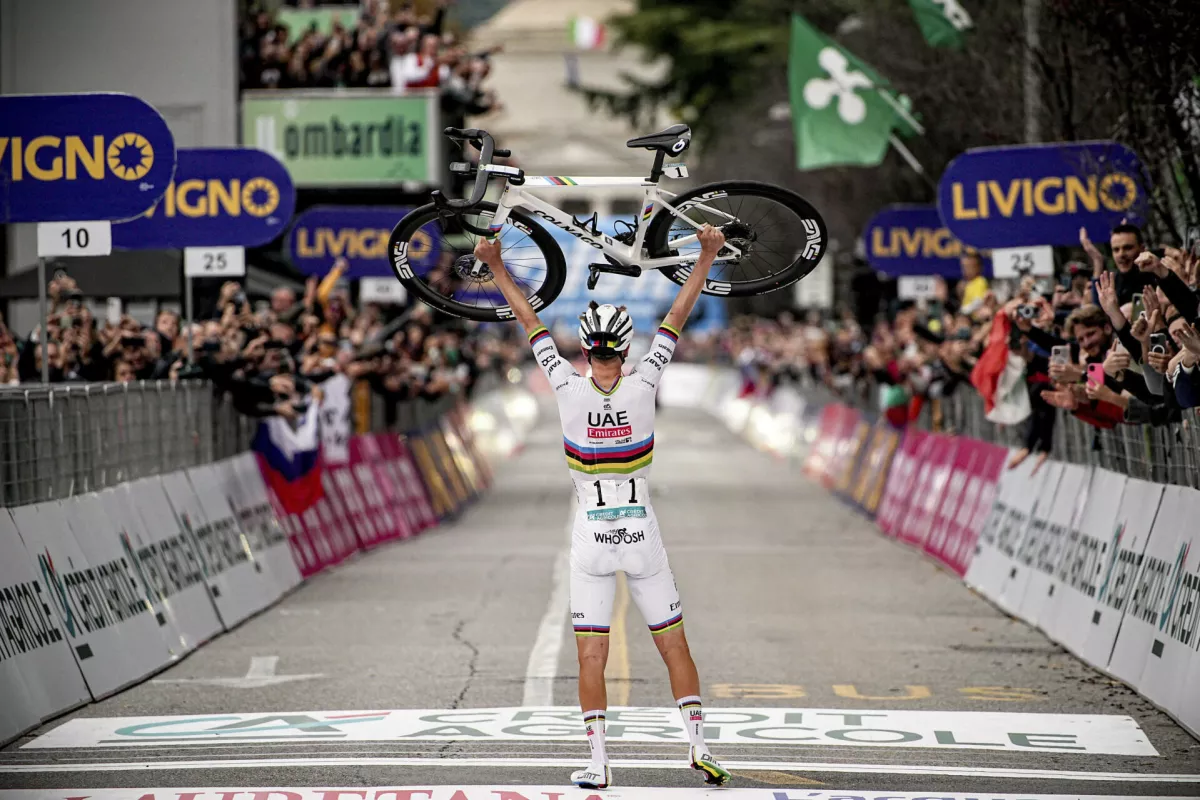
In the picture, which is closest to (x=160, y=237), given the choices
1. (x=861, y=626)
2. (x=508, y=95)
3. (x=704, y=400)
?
(x=861, y=626)

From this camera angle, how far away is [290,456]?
18.9 meters

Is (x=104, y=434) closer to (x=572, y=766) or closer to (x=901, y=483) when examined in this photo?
(x=572, y=766)

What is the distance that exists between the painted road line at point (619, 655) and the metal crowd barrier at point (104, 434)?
11.7ft

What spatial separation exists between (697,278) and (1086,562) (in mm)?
5226

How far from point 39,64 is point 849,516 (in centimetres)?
1257

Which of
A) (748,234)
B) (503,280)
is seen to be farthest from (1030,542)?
(503,280)

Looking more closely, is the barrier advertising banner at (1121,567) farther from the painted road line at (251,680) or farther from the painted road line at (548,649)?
the painted road line at (251,680)

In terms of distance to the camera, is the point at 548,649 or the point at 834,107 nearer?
the point at 548,649

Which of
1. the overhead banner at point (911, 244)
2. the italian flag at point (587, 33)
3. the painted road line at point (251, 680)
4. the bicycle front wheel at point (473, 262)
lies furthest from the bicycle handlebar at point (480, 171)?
the italian flag at point (587, 33)

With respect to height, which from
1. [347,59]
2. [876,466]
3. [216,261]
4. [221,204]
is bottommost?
[876,466]

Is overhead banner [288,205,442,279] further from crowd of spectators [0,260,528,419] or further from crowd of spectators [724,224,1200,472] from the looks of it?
crowd of spectators [724,224,1200,472]

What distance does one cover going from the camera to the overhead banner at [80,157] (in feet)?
45.0

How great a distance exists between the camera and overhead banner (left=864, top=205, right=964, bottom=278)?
2544 cm

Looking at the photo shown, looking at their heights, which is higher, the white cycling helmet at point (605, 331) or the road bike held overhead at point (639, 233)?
the road bike held overhead at point (639, 233)
